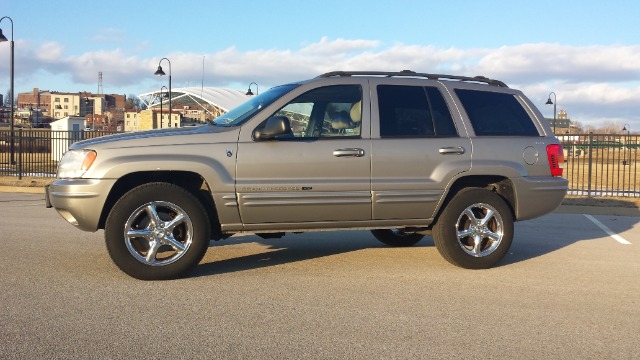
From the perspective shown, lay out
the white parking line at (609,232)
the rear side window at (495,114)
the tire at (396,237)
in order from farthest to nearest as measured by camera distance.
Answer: the white parking line at (609,232) < the tire at (396,237) < the rear side window at (495,114)

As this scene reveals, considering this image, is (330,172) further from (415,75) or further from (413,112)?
(415,75)

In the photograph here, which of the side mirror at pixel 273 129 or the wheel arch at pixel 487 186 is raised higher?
the side mirror at pixel 273 129

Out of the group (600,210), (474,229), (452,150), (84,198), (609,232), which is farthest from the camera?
(600,210)

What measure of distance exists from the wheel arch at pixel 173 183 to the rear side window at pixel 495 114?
2.79m

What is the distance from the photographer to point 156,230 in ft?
18.6

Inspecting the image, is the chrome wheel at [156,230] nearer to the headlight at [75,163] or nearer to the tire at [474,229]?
the headlight at [75,163]

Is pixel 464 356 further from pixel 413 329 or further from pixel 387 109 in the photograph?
pixel 387 109

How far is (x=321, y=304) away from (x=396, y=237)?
9.76 ft

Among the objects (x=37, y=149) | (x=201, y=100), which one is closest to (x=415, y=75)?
(x=37, y=149)

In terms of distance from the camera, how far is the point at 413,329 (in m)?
4.40

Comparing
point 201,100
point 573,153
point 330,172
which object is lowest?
point 330,172

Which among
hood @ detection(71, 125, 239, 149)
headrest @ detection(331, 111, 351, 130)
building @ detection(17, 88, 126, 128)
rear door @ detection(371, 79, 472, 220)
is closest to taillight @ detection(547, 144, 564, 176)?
rear door @ detection(371, 79, 472, 220)

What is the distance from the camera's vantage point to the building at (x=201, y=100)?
75.8 meters

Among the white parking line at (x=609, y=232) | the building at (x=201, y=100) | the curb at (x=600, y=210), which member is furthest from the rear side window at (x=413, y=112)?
the building at (x=201, y=100)
